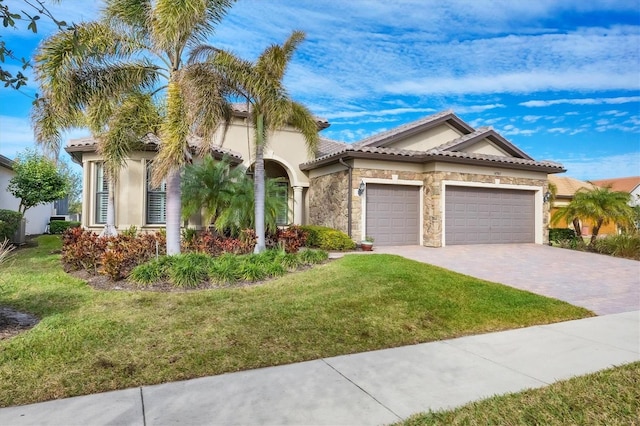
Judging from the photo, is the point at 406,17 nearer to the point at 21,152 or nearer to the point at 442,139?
the point at 442,139

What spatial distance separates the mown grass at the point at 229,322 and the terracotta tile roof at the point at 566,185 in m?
24.7

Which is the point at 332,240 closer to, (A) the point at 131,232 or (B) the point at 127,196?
(A) the point at 131,232

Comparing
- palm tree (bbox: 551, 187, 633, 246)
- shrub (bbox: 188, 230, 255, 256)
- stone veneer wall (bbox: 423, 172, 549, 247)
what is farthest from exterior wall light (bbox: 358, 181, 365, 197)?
palm tree (bbox: 551, 187, 633, 246)

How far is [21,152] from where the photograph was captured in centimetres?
2420

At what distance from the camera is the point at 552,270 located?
11281 millimetres

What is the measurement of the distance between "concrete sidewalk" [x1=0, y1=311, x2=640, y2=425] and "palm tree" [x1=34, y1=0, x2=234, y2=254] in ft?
19.7

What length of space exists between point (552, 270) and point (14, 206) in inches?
1126

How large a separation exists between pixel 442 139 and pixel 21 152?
24402 millimetres

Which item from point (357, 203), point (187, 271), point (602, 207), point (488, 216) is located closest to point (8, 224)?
point (187, 271)

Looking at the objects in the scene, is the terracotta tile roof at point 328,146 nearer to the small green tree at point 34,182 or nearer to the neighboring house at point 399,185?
the neighboring house at point 399,185

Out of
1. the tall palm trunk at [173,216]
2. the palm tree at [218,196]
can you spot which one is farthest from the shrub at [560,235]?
the tall palm trunk at [173,216]

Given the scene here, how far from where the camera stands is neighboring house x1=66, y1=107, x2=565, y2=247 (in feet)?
45.5

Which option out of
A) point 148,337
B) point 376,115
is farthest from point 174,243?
point 376,115

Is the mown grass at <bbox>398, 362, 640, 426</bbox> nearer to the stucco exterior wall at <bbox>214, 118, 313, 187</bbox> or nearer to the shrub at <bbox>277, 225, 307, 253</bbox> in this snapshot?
the shrub at <bbox>277, 225, 307, 253</bbox>
